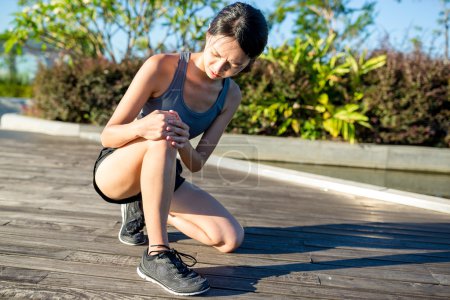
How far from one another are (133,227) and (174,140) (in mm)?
647

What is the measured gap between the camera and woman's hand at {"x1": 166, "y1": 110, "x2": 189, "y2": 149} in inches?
78.3

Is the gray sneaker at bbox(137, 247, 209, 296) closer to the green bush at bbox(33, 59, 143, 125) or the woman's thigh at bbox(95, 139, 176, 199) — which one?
the woman's thigh at bbox(95, 139, 176, 199)

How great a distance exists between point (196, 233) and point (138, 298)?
680 millimetres

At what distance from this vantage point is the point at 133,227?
2.42 m

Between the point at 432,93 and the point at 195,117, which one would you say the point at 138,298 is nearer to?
the point at 195,117

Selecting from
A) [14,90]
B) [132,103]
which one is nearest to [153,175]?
[132,103]

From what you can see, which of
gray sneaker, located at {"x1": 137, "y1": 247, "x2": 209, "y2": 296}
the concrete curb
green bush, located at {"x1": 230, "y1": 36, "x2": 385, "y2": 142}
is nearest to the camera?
gray sneaker, located at {"x1": 137, "y1": 247, "x2": 209, "y2": 296}

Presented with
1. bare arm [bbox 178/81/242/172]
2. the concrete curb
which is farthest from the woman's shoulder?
the concrete curb

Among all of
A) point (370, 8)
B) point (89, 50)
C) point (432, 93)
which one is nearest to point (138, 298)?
point (432, 93)

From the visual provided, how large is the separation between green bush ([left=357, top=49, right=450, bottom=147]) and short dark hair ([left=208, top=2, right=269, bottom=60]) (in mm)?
4624

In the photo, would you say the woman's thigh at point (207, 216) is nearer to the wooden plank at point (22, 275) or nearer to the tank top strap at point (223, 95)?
the tank top strap at point (223, 95)

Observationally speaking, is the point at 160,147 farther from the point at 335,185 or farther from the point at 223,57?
the point at 335,185

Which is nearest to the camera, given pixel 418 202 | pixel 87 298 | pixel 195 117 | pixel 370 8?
pixel 87 298

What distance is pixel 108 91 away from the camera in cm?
724
